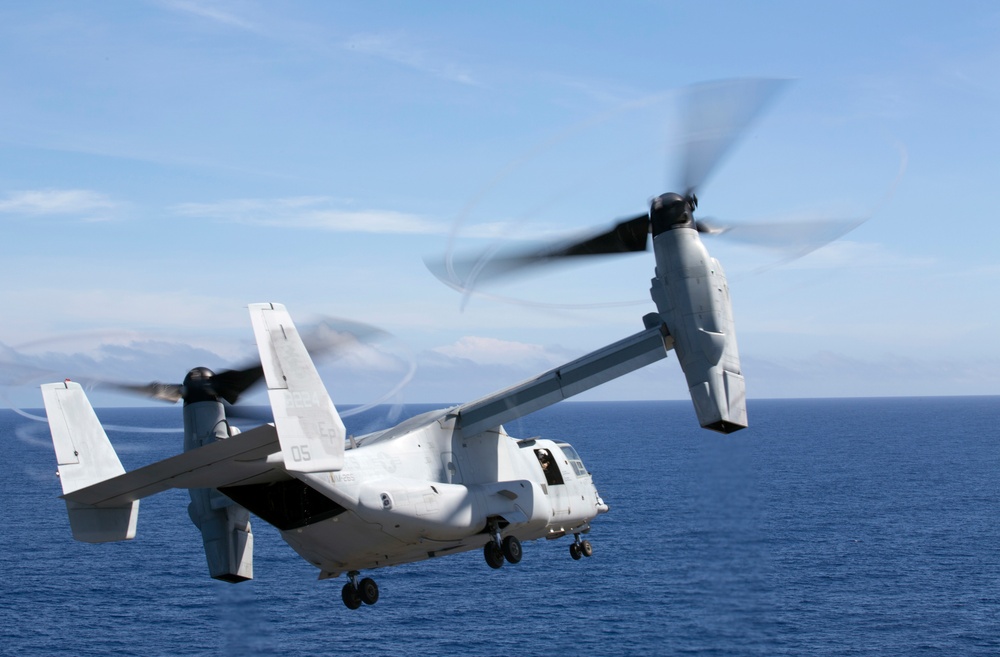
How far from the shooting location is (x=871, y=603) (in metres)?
68.7

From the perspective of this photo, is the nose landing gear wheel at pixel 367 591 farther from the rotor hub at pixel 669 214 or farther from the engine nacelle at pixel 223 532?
the rotor hub at pixel 669 214

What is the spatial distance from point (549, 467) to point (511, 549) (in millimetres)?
4371

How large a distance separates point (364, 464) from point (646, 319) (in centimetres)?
795

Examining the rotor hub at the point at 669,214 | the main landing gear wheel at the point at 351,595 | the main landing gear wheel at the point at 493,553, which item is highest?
the rotor hub at the point at 669,214

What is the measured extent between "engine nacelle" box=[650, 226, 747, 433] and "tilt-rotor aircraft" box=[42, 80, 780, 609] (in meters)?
0.04

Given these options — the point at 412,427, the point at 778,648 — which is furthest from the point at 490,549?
the point at 778,648

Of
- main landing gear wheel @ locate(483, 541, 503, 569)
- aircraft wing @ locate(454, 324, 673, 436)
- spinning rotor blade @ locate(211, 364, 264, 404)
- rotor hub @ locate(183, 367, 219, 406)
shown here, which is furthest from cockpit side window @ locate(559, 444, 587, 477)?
rotor hub @ locate(183, 367, 219, 406)

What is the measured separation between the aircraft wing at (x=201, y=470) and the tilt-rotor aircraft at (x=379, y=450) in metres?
0.05

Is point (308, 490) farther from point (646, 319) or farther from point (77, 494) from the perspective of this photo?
point (646, 319)

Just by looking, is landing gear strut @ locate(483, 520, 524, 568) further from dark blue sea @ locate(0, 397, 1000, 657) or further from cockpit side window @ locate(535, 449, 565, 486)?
dark blue sea @ locate(0, 397, 1000, 657)

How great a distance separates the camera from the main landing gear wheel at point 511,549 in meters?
27.6

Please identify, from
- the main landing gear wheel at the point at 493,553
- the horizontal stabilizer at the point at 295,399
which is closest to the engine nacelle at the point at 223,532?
the main landing gear wheel at the point at 493,553

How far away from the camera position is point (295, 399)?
2052 cm

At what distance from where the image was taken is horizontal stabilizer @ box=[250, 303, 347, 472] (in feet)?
66.0
